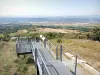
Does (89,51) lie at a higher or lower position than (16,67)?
higher

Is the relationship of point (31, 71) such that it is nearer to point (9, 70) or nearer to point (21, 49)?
point (9, 70)

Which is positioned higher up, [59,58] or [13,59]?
[59,58]

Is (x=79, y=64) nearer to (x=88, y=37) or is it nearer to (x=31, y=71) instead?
(x=31, y=71)

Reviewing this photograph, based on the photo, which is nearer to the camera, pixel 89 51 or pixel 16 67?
pixel 16 67

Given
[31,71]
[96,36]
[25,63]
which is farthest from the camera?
[96,36]

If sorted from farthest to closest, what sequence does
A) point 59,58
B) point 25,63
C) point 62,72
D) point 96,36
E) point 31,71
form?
1. point 96,36
2. point 25,63
3. point 31,71
4. point 59,58
5. point 62,72

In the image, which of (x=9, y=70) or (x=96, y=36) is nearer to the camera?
(x=9, y=70)

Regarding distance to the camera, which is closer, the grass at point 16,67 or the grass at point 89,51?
the grass at point 89,51

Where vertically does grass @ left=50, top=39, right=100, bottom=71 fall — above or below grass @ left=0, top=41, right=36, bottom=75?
above

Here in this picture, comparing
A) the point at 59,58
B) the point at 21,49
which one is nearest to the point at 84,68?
the point at 59,58

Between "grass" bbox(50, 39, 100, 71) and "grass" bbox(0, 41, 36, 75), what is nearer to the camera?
"grass" bbox(50, 39, 100, 71)

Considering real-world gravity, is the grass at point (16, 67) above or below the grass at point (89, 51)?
below

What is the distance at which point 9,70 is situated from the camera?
34.3ft

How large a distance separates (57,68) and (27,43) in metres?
7.05
